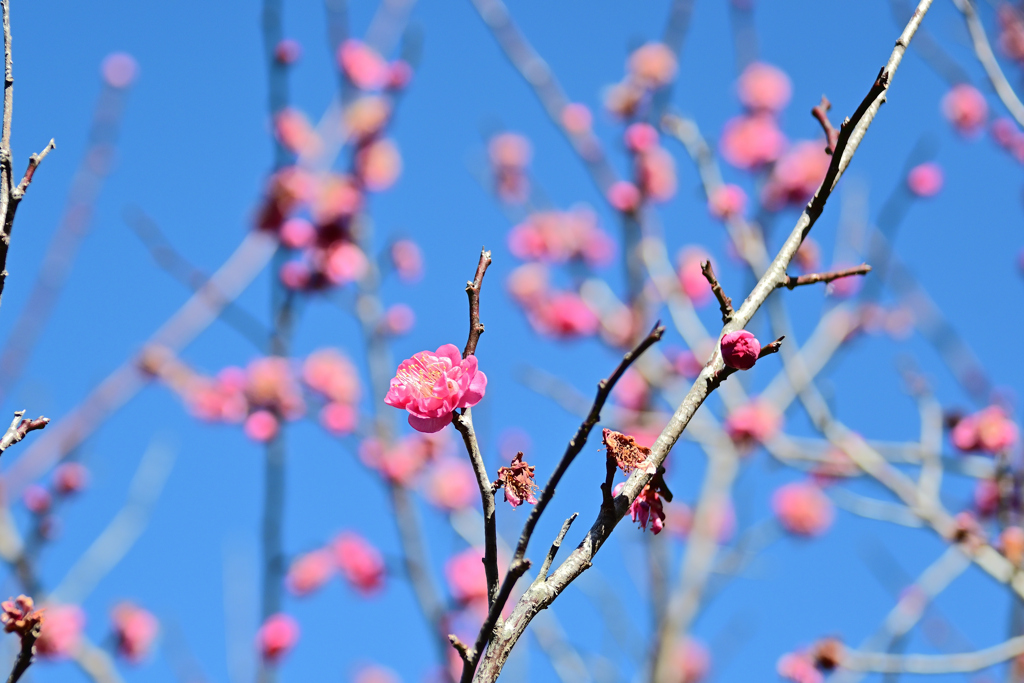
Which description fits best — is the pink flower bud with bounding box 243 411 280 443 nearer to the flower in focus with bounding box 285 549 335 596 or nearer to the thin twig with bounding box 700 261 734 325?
the flower in focus with bounding box 285 549 335 596

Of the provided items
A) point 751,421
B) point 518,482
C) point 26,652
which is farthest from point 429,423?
point 751,421

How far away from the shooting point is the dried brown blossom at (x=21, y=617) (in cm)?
110

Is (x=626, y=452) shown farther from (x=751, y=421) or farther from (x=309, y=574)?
(x=309, y=574)

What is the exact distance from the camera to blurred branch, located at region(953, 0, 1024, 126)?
238 centimetres

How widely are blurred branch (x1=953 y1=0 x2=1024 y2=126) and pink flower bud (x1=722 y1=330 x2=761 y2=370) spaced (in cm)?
186

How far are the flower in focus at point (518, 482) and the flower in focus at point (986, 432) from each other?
3078 millimetres

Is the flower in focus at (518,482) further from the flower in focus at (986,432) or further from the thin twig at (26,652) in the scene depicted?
the flower in focus at (986,432)

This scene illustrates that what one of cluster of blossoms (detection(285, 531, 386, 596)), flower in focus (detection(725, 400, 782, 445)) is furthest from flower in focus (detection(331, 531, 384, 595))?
flower in focus (detection(725, 400, 782, 445))

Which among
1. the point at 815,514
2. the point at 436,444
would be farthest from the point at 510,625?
the point at 815,514

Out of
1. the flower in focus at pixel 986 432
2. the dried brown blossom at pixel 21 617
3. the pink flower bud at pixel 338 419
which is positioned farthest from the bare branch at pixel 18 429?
the pink flower bud at pixel 338 419

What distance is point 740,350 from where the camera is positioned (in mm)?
1137

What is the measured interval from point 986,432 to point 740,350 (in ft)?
9.97

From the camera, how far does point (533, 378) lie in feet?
13.2

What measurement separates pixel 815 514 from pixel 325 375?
14.5ft
